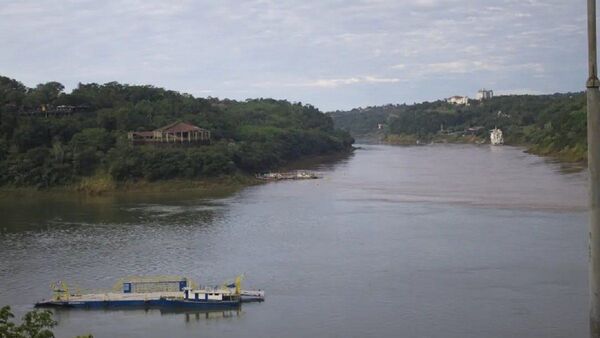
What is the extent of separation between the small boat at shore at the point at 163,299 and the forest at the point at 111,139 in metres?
25.6

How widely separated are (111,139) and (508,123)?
68221 mm

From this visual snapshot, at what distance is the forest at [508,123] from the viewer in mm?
60719

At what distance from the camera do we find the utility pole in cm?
273

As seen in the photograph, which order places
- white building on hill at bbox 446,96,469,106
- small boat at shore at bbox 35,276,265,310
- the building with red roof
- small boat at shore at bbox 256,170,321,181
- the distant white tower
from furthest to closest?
white building on hill at bbox 446,96,469,106 → the distant white tower → small boat at shore at bbox 256,170,321,181 → the building with red roof → small boat at shore at bbox 35,276,265,310

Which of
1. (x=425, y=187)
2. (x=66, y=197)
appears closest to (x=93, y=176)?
(x=66, y=197)

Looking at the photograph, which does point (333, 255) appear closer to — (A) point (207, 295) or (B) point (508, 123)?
(A) point (207, 295)

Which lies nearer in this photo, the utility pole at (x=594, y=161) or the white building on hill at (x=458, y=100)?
the utility pole at (x=594, y=161)

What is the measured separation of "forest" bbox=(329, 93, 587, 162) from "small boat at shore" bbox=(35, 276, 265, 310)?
→ 4478 centimetres

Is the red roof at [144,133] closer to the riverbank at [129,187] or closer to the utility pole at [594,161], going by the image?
the riverbank at [129,187]

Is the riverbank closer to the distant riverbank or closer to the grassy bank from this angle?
the grassy bank

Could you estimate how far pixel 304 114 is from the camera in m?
91.4

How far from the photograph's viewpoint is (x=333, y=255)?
22.1 m

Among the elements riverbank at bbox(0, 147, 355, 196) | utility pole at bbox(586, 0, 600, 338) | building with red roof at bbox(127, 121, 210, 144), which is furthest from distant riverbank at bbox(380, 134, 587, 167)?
utility pole at bbox(586, 0, 600, 338)

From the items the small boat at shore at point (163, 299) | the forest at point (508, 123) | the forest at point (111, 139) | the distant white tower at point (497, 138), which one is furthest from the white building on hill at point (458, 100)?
the small boat at shore at point (163, 299)
